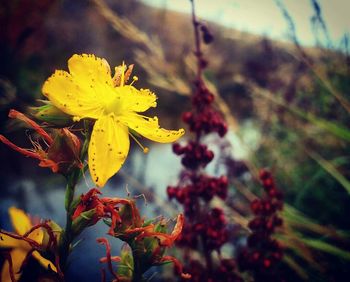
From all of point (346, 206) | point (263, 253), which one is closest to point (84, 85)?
point (263, 253)

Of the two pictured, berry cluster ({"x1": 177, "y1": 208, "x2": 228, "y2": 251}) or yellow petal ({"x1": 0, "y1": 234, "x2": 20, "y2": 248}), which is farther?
berry cluster ({"x1": 177, "y1": 208, "x2": 228, "y2": 251})

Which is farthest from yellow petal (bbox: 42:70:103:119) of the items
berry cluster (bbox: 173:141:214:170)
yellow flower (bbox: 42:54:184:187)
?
berry cluster (bbox: 173:141:214:170)

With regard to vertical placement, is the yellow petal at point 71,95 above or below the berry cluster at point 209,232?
above

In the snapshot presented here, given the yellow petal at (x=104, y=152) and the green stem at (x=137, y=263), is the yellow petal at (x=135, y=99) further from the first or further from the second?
the green stem at (x=137, y=263)

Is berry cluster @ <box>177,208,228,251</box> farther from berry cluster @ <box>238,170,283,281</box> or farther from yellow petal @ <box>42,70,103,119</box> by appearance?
yellow petal @ <box>42,70,103,119</box>

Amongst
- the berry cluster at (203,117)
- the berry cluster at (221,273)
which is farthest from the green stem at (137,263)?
the berry cluster at (203,117)
